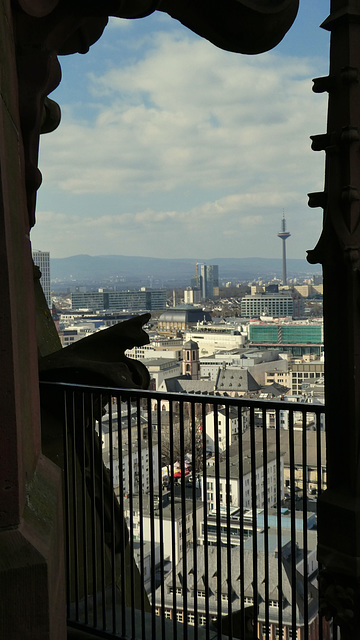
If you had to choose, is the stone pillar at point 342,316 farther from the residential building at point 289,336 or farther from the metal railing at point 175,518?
the residential building at point 289,336

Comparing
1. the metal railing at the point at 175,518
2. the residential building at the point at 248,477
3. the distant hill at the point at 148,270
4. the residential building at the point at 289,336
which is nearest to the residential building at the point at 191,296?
the distant hill at the point at 148,270

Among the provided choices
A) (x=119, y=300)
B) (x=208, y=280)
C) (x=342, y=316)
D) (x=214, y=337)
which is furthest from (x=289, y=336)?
(x=342, y=316)

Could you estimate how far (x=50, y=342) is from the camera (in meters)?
3.81

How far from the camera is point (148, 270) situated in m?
165

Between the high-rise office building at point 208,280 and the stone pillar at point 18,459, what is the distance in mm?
138016

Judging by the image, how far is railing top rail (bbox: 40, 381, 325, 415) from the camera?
2298 millimetres

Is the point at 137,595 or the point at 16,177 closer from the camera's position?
the point at 16,177

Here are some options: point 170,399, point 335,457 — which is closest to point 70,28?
point 170,399

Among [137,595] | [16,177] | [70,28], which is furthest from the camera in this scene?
[137,595]

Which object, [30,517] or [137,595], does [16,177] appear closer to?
[30,517]

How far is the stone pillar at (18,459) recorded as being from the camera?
1.79m

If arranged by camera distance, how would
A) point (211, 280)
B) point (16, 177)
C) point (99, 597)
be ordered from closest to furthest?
point (16, 177)
point (99, 597)
point (211, 280)

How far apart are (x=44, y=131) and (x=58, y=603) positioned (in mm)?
2127

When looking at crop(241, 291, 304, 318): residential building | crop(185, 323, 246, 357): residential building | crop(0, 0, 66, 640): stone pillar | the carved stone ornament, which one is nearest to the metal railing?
crop(0, 0, 66, 640): stone pillar
